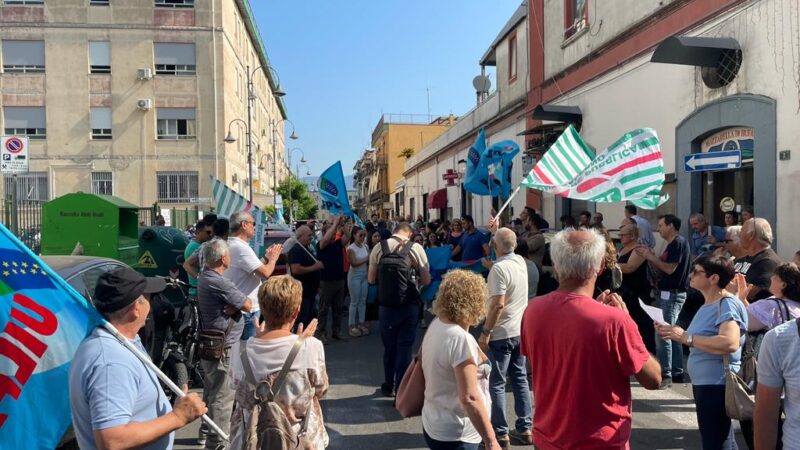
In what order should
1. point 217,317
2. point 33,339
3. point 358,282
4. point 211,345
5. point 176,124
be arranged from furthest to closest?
point 176,124 < point 358,282 < point 217,317 < point 211,345 < point 33,339

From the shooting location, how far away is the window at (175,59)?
31.1m

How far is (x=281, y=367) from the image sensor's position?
10.1 feet

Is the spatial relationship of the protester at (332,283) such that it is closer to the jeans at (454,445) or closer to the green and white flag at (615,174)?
the green and white flag at (615,174)

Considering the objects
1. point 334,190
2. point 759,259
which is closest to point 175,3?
point 334,190

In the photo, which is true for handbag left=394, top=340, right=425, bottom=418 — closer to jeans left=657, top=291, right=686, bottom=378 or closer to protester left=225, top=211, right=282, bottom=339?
protester left=225, top=211, right=282, bottom=339

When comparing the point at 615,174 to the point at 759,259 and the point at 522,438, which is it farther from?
the point at 522,438

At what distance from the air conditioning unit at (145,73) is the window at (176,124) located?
1724mm

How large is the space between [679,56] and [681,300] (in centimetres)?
484

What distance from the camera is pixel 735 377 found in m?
3.68

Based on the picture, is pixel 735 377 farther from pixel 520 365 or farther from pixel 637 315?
pixel 637 315

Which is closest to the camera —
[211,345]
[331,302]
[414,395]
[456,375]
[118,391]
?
[118,391]

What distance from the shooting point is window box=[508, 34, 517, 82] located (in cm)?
2019

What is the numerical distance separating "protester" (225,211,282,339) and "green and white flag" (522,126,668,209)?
3.54 meters

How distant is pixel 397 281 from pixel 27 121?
31728mm
